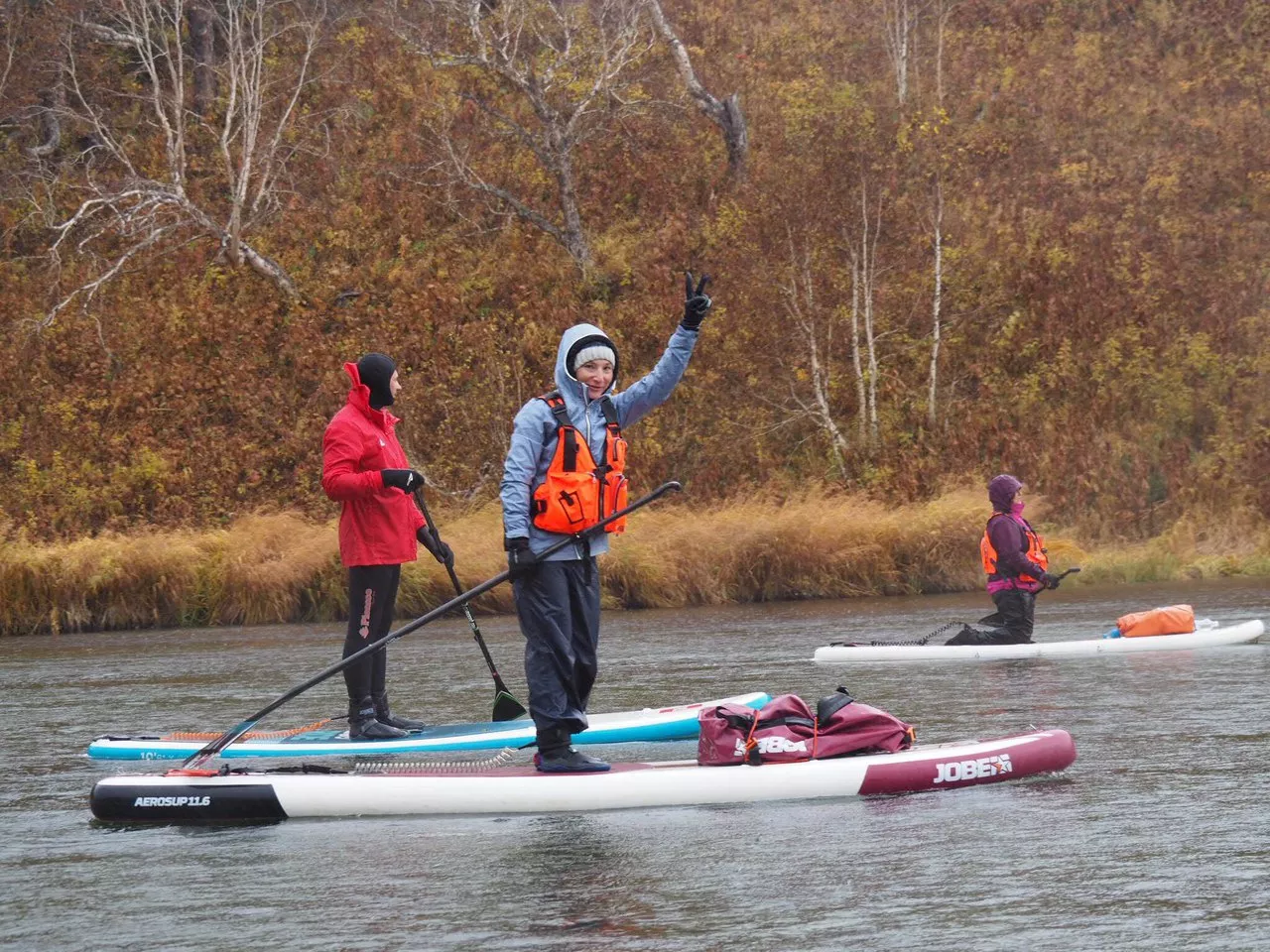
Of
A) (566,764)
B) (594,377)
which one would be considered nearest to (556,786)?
(566,764)

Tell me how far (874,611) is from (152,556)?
9.00 m

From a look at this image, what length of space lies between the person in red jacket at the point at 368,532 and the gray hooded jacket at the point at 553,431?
1.76 metres

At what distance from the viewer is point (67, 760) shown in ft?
31.3

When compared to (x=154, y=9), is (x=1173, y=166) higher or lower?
lower

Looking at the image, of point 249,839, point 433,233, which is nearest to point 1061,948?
point 249,839

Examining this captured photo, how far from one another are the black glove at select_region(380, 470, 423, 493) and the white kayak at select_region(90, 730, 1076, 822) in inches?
Result: 69.5

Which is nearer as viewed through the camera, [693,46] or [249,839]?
[249,839]

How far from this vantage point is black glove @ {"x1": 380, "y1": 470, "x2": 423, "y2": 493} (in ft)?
29.2

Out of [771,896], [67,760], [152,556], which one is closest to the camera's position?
[771,896]

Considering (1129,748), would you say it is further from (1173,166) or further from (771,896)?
(1173,166)

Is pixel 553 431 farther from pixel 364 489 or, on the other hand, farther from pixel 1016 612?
pixel 1016 612

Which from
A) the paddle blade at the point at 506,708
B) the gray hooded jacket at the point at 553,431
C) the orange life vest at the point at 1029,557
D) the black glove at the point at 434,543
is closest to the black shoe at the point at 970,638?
the orange life vest at the point at 1029,557

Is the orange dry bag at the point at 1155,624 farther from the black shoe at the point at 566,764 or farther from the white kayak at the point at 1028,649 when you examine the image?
the black shoe at the point at 566,764

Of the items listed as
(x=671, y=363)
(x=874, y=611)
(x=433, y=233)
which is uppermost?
(x=433, y=233)
